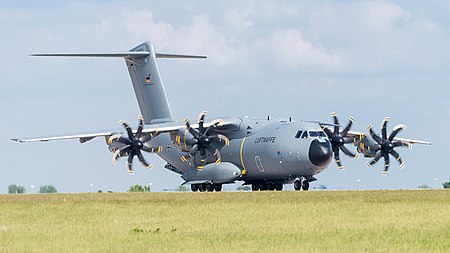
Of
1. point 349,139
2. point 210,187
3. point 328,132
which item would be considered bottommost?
point 210,187

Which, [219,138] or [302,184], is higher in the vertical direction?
[219,138]

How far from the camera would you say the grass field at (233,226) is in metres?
20.6

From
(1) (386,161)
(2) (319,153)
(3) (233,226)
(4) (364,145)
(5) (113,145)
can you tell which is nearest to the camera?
(3) (233,226)

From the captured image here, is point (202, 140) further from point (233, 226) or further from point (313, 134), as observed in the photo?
point (233, 226)

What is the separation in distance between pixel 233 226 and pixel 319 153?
29.6 meters

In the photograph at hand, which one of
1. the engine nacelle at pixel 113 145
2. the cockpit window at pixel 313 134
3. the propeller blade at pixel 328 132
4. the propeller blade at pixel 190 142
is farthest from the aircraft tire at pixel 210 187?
the cockpit window at pixel 313 134

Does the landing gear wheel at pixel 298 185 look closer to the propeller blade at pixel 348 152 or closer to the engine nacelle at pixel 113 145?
the propeller blade at pixel 348 152

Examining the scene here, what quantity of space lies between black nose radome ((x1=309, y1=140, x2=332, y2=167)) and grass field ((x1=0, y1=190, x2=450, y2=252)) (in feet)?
60.4

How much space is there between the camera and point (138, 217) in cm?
2927

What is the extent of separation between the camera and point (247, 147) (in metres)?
58.4

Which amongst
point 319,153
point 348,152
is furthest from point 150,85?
point 319,153

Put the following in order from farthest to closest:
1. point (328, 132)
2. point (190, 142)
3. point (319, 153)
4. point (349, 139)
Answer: point (349, 139) < point (328, 132) < point (190, 142) < point (319, 153)

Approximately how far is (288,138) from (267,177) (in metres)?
3.99

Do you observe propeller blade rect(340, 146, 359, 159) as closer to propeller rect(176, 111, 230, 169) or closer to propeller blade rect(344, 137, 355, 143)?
propeller blade rect(344, 137, 355, 143)
